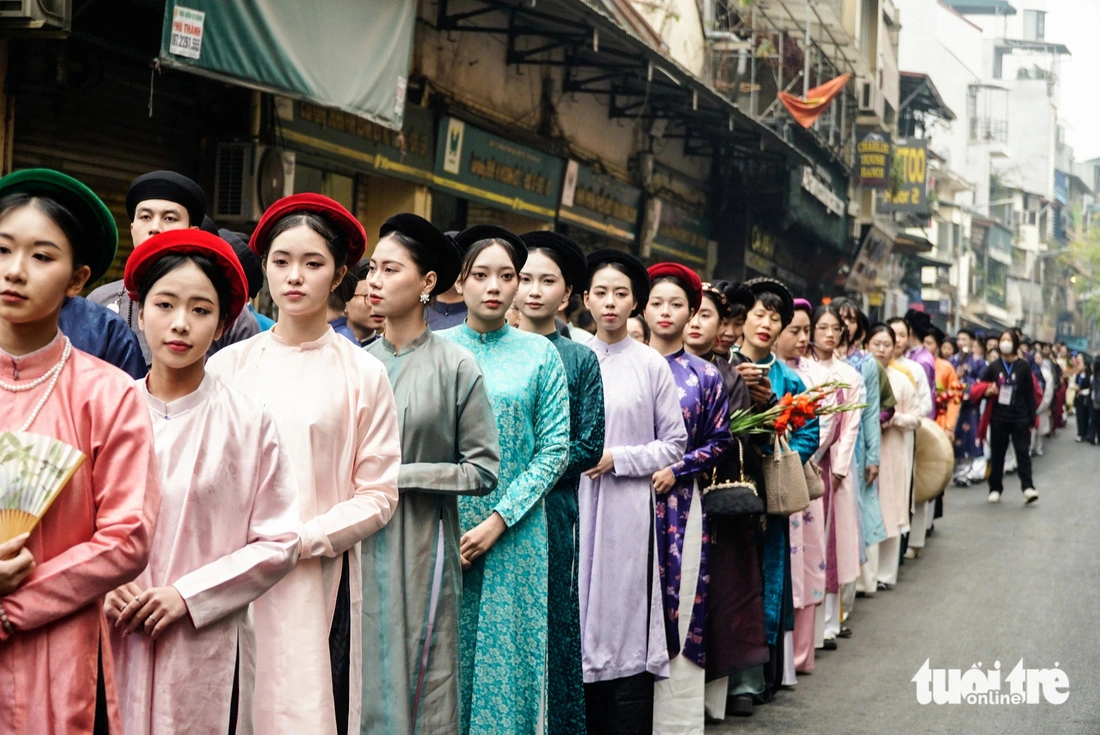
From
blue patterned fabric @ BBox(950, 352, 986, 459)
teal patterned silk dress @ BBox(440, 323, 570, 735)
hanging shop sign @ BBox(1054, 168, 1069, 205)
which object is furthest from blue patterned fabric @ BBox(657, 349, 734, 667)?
hanging shop sign @ BBox(1054, 168, 1069, 205)

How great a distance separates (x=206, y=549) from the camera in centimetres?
319

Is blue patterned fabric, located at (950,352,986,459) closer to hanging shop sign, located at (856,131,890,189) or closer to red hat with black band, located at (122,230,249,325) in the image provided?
hanging shop sign, located at (856,131,890,189)

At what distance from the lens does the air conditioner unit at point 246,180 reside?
9586 millimetres

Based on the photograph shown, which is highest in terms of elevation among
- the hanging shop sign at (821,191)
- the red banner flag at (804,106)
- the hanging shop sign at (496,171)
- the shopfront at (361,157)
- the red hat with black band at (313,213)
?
the red banner flag at (804,106)

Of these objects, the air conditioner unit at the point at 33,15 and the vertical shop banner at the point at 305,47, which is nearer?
the air conditioner unit at the point at 33,15

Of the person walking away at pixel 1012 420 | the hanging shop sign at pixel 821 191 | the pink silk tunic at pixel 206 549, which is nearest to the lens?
the pink silk tunic at pixel 206 549

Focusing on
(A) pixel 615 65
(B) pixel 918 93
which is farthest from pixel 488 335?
(B) pixel 918 93

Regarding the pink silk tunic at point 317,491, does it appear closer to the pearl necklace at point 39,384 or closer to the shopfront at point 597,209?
the pearl necklace at point 39,384

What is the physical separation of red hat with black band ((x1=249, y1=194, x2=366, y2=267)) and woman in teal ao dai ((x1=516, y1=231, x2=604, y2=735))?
5.07ft

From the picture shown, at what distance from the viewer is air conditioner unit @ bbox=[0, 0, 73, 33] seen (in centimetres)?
687

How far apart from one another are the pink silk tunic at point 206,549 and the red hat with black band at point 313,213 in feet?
2.28

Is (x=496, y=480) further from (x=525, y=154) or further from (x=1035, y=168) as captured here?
(x=1035, y=168)

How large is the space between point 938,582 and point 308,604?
8.53 meters

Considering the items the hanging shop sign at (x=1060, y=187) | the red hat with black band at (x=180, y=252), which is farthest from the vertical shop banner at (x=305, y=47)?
the hanging shop sign at (x=1060, y=187)
